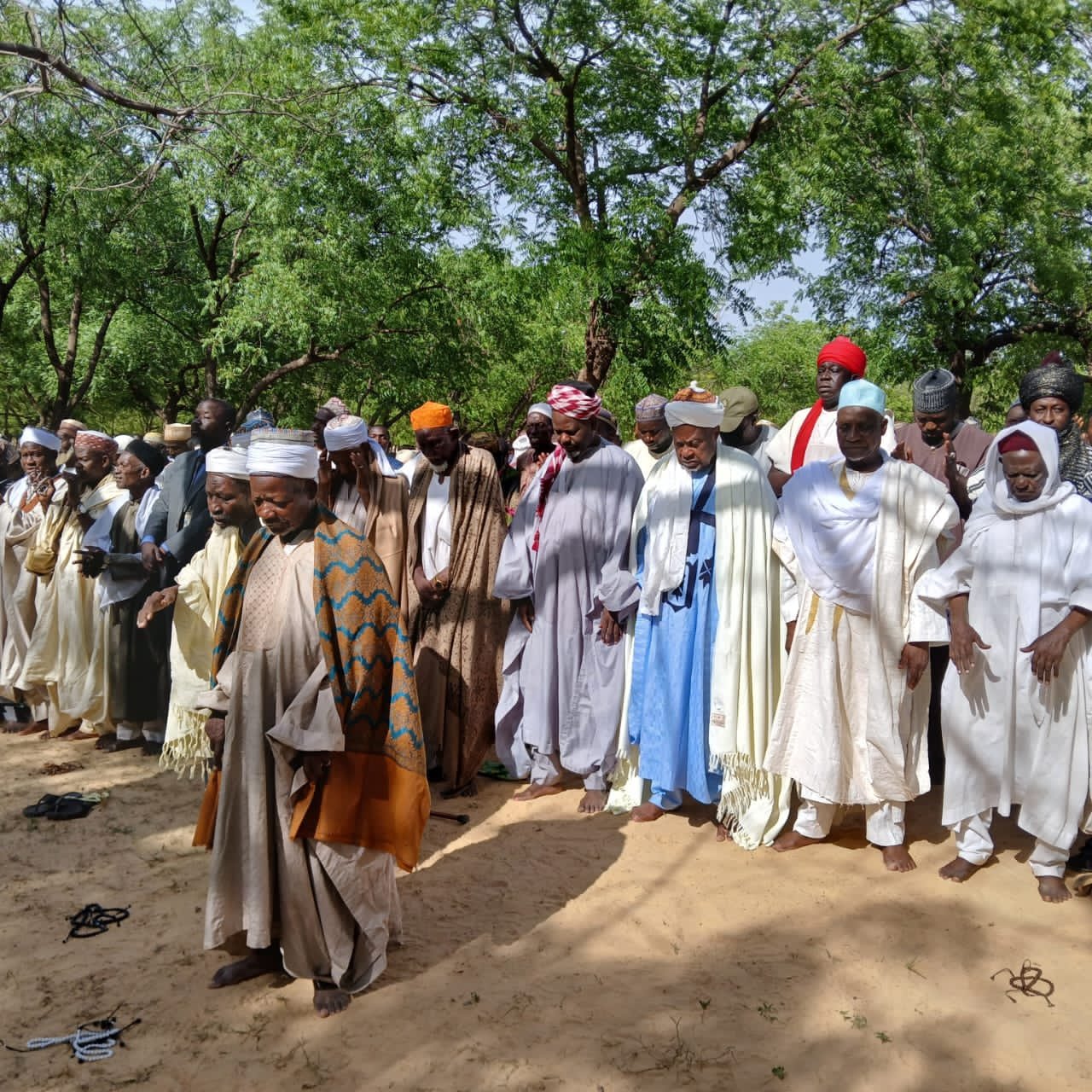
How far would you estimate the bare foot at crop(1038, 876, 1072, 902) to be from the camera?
4309 millimetres

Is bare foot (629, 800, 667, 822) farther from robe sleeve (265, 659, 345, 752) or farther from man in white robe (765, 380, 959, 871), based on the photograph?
robe sleeve (265, 659, 345, 752)

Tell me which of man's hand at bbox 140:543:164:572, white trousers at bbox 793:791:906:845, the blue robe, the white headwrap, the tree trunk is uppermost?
the tree trunk

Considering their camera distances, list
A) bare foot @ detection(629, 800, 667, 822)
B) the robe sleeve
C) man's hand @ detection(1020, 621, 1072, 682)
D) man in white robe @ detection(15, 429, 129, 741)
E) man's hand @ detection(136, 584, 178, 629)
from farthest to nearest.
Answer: man in white robe @ detection(15, 429, 129, 741), man's hand @ detection(136, 584, 178, 629), bare foot @ detection(629, 800, 667, 822), man's hand @ detection(1020, 621, 1072, 682), the robe sleeve

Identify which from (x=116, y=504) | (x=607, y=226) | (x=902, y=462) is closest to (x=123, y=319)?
(x=607, y=226)

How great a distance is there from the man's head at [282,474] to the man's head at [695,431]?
86.6 inches

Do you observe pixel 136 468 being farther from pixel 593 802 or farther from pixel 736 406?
pixel 736 406

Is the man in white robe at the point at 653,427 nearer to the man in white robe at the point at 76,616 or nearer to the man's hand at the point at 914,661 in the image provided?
the man's hand at the point at 914,661

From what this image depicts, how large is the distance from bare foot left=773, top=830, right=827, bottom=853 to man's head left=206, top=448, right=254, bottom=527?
9.63 feet

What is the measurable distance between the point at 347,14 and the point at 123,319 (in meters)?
8.25

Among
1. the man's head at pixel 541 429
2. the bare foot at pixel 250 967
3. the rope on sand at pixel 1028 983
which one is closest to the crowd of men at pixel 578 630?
the bare foot at pixel 250 967

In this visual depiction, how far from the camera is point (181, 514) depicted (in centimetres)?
650

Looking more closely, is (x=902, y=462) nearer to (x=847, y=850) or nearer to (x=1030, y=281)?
(x=847, y=850)

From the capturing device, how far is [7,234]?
15547 millimetres

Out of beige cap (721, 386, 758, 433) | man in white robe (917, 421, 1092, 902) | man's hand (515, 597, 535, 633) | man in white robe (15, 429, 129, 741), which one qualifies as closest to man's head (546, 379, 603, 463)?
man's hand (515, 597, 535, 633)
